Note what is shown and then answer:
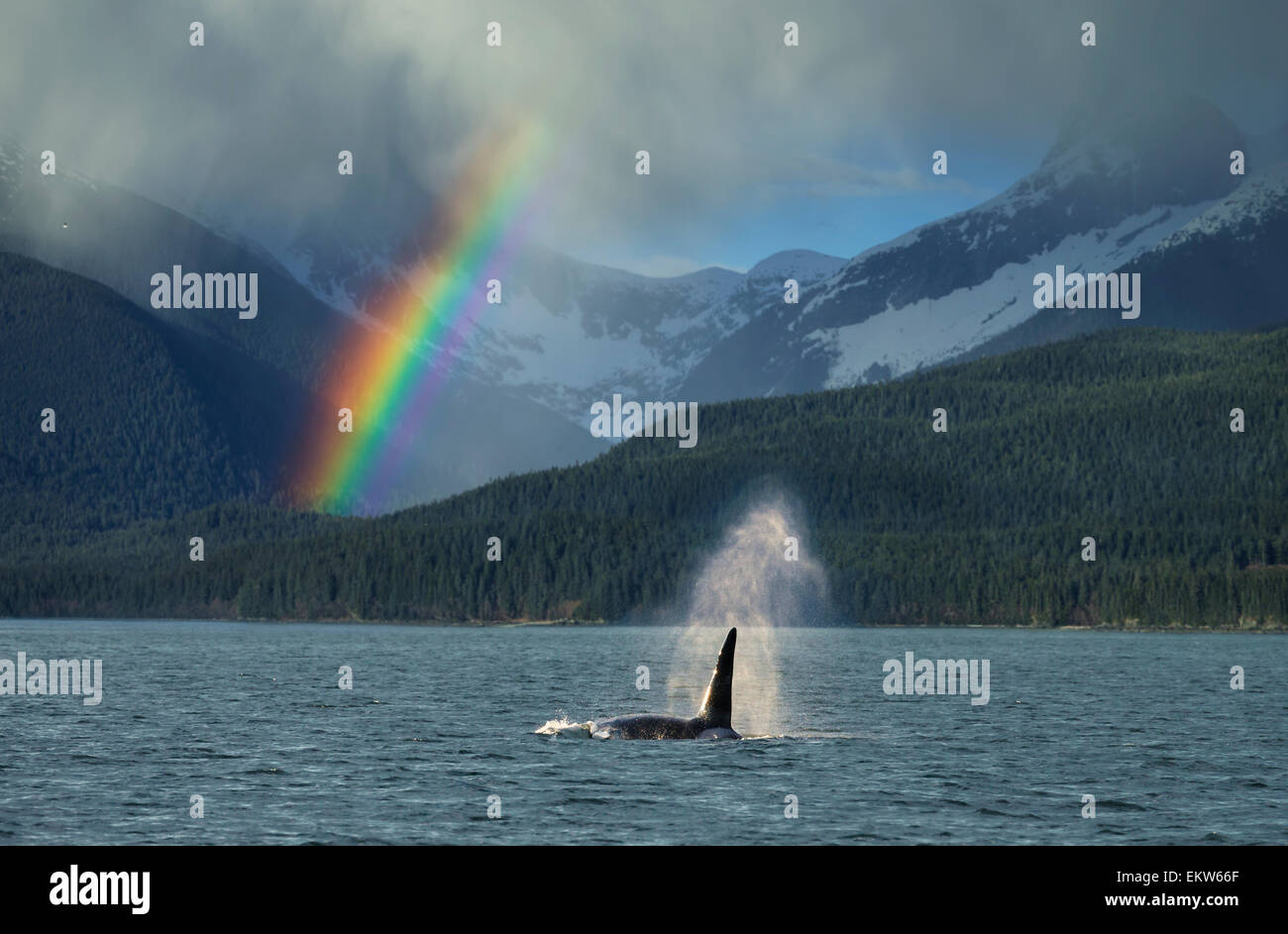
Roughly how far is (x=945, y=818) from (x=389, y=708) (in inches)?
1933

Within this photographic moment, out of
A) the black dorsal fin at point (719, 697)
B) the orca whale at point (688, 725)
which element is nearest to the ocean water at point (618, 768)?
the orca whale at point (688, 725)

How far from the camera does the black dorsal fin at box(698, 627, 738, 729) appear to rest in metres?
64.0

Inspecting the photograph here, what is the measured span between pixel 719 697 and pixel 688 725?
3.17 m

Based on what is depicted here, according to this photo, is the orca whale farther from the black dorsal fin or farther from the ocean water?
the ocean water

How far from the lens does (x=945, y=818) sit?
50875 mm

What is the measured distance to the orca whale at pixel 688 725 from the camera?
6750cm

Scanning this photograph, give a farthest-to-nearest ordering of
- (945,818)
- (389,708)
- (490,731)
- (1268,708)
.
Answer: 1. (1268,708)
2. (389,708)
3. (490,731)
4. (945,818)

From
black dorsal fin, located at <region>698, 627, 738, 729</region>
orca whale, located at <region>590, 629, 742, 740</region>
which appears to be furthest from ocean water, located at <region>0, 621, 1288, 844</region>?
black dorsal fin, located at <region>698, 627, 738, 729</region>

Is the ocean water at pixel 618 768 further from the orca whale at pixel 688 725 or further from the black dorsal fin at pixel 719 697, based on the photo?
the black dorsal fin at pixel 719 697

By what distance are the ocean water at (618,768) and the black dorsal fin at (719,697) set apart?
119 centimetres

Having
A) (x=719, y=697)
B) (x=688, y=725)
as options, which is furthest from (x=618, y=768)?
(x=688, y=725)

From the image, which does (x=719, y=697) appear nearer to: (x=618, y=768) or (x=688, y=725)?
(x=688, y=725)
